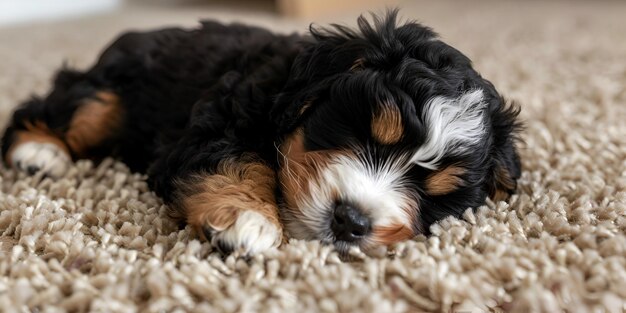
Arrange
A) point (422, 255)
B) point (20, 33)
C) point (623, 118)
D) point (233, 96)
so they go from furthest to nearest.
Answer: point (20, 33), point (623, 118), point (233, 96), point (422, 255)

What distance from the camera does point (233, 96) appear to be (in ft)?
7.02

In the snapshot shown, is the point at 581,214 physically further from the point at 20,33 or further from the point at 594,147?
the point at 20,33

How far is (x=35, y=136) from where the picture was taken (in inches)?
100.0

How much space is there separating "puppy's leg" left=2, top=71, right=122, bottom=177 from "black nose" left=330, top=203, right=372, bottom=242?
1.22 meters

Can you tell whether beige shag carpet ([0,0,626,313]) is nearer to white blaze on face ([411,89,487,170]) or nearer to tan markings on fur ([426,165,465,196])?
tan markings on fur ([426,165,465,196])

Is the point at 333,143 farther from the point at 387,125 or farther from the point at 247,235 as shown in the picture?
the point at 247,235

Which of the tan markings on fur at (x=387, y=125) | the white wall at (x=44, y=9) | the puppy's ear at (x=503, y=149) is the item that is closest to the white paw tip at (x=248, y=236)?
the tan markings on fur at (x=387, y=125)

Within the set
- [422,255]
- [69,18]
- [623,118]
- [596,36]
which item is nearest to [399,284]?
[422,255]

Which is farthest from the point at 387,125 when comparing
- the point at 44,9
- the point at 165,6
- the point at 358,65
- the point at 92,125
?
the point at 165,6

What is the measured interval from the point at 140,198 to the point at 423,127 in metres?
1.00

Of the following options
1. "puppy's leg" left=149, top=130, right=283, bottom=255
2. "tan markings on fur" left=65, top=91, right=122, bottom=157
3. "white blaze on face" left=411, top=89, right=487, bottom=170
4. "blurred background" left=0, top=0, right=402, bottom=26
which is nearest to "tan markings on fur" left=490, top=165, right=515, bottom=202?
"white blaze on face" left=411, top=89, right=487, bottom=170

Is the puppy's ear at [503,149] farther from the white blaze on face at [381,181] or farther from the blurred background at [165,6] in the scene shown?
the blurred background at [165,6]

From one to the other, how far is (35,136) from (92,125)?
9.2 inches

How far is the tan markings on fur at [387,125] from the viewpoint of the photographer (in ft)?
5.81
